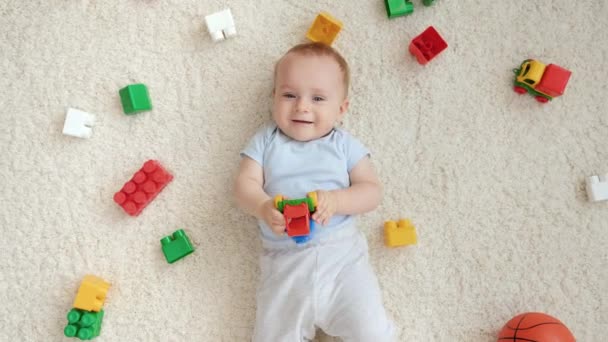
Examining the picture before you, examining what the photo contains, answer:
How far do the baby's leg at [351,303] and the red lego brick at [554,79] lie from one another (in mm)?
622

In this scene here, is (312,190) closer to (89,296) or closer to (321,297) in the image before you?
(321,297)

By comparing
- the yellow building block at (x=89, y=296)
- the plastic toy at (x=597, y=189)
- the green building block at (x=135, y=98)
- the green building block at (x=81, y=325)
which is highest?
the plastic toy at (x=597, y=189)

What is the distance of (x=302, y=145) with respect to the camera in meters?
1.22

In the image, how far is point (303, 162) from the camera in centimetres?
120

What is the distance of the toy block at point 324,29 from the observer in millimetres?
1296

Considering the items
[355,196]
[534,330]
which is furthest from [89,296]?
[534,330]

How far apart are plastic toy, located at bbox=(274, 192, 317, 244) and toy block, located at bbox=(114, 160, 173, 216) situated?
0.38 m

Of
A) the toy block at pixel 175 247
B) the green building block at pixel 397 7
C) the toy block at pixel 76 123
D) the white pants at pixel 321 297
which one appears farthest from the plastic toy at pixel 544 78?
the toy block at pixel 76 123

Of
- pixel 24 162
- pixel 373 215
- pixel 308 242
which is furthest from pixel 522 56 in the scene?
pixel 24 162

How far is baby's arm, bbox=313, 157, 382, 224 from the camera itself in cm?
107

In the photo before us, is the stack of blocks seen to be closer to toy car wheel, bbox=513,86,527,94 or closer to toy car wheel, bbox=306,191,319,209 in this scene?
toy car wheel, bbox=306,191,319,209

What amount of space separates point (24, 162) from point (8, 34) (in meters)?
0.33

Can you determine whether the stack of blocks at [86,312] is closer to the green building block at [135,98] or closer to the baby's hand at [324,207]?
the green building block at [135,98]

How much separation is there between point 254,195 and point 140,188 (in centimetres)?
30
